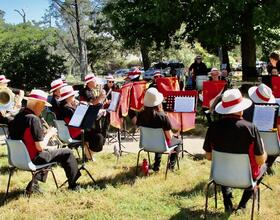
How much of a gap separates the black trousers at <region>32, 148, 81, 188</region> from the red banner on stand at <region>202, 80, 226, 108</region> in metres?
5.24

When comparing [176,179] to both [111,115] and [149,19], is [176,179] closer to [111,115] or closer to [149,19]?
[111,115]

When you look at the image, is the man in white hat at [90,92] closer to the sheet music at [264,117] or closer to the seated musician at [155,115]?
the seated musician at [155,115]

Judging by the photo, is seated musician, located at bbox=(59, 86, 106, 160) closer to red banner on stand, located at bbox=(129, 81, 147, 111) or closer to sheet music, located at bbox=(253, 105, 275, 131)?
red banner on stand, located at bbox=(129, 81, 147, 111)

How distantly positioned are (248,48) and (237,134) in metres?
14.0

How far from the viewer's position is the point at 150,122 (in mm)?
7570

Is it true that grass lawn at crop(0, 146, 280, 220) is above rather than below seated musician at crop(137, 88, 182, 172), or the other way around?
below

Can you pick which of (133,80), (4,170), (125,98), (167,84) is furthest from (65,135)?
(167,84)

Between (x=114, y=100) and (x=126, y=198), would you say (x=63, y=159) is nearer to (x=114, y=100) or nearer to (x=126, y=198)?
(x=126, y=198)

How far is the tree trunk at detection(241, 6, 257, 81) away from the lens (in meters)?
16.5

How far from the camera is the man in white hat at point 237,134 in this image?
5.29 meters

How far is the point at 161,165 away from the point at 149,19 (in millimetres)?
8453

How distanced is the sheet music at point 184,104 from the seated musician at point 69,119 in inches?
65.1

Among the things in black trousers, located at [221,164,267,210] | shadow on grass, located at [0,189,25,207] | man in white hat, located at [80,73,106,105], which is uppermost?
man in white hat, located at [80,73,106,105]

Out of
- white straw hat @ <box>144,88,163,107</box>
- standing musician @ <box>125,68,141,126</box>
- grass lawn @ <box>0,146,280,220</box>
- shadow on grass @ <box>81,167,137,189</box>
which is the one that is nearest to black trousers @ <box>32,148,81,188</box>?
grass lawn @ <box>0,146,280,220</box>
